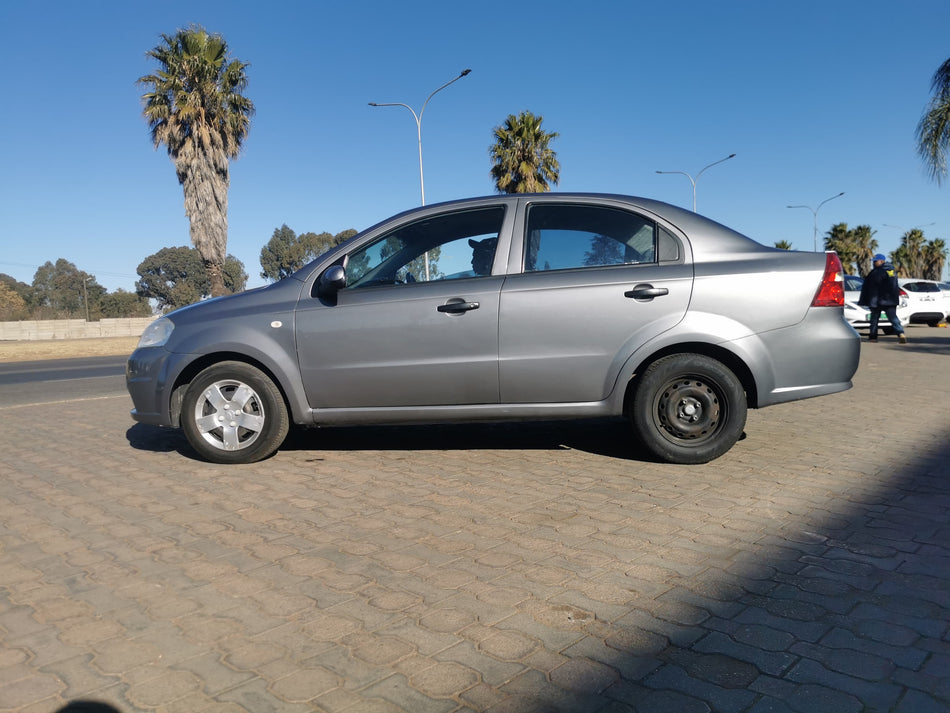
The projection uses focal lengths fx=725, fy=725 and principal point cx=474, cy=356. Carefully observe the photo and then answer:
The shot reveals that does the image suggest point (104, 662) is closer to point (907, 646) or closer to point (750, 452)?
point (907, 646)

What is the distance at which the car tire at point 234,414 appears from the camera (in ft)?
16.6

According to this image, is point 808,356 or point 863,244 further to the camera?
point 863,244

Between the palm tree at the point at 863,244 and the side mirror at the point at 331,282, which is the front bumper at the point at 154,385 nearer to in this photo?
the side mirror at the point at 331,282

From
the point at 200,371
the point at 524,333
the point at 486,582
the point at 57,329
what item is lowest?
the point at 486,582

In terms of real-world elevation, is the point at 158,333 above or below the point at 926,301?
above

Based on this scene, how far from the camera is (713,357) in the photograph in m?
4.80

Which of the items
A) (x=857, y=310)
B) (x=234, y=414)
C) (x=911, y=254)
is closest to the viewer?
(x=234, y=414)

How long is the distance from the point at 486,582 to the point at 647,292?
7.87ft

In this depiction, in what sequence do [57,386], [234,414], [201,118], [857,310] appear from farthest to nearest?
[201,118]
[857,310]
[57,386]
[234,414]

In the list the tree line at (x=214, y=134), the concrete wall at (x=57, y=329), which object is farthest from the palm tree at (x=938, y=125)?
the concrete wall at (x=57, y=329)

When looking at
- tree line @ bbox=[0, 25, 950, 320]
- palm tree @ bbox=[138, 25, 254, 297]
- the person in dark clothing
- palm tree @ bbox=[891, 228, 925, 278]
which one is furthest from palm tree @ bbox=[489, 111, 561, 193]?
palm tree @ bbox=[891, 228, 925, 278]

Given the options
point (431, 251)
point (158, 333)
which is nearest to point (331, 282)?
point (431, 251)

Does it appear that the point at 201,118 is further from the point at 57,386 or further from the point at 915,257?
the point at 915,257

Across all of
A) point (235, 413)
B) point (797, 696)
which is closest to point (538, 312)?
point (235, 413)
